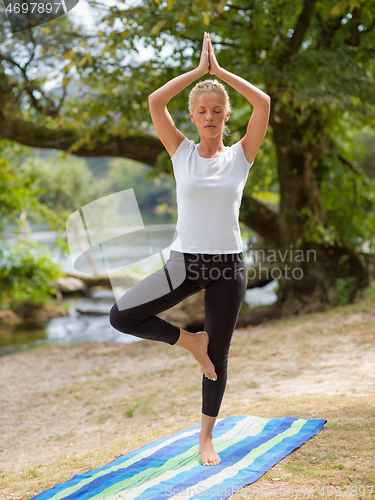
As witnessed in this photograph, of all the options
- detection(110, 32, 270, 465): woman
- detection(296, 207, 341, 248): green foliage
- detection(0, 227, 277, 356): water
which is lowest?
detection(0, 227, 277, 356): water

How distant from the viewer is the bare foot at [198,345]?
2305 millimetres

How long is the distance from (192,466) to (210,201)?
4.59 ft

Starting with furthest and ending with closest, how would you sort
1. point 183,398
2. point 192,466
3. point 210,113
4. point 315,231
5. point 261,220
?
point 261,220 → point 315,231 → point 183,398 → point 192,466 → point 210,113

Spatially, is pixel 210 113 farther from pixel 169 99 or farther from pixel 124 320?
pixel 124 320

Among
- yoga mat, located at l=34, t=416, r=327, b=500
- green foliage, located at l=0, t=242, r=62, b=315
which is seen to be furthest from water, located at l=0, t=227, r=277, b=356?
yoga mat, located at l=34, t=416, r=327, b=500

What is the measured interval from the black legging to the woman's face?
63cm

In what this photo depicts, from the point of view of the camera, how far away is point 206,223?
7.27 feet

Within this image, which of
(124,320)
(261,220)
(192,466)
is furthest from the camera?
(261,220)

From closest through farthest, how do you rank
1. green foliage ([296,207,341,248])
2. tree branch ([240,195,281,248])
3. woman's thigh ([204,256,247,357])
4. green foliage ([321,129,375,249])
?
woman's thigh ([204,256,247,357])
green foliage ([296,207,341,248])
tree branch ([240,195,281,248])
green foliage ([321,129,375,249])

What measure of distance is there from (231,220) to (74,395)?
10.4ft

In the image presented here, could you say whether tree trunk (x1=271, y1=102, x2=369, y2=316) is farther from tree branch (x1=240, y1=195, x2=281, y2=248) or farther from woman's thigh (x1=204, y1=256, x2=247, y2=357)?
woman's thigh (x1=204, y1=256, x2=247, y2=357)

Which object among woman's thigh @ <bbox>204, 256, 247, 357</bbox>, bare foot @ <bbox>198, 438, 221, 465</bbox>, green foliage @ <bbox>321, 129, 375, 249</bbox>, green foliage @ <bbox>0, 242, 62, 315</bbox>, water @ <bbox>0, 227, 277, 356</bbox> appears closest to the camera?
woman's thigh @ <bbox>204, 256, 247, 357</bbox>

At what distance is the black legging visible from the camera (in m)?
2.20

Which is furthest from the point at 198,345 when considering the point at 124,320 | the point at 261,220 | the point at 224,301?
the point at 261,220
